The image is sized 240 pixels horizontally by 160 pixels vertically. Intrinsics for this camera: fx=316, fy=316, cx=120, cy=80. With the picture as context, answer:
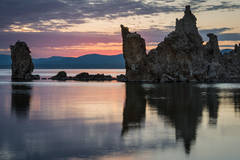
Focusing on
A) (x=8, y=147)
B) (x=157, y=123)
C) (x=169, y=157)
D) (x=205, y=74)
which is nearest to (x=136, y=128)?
(x=157, y=123)

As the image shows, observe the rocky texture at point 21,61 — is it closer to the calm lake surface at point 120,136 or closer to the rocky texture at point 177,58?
the rocky texture at point 177,58

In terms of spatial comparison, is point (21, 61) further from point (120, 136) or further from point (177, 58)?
point (120, 136)

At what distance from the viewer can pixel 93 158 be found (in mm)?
12117

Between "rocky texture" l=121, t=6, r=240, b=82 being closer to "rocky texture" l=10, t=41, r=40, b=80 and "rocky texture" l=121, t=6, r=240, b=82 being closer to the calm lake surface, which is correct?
"rocky texture" l=10, t=41, r=40, b=80

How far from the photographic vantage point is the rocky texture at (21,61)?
111 meters

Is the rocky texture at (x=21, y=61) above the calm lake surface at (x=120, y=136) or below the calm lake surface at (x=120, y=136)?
above

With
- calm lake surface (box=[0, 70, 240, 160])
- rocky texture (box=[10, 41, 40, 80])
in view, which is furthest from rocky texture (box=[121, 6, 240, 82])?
calm lake surface (box=[0, 70, 240, 160])

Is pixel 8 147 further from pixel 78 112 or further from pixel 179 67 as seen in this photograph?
pixel 179 67

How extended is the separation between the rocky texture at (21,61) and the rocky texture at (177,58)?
37.0 meters

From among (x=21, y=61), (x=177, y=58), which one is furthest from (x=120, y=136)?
(x=21, y=61)

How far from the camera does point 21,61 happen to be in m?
110

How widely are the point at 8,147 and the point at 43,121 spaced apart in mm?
7374

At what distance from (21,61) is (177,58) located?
5616 centimetres

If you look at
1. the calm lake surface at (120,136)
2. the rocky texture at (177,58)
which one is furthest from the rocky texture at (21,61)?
the calm lake surface at (120,136)
